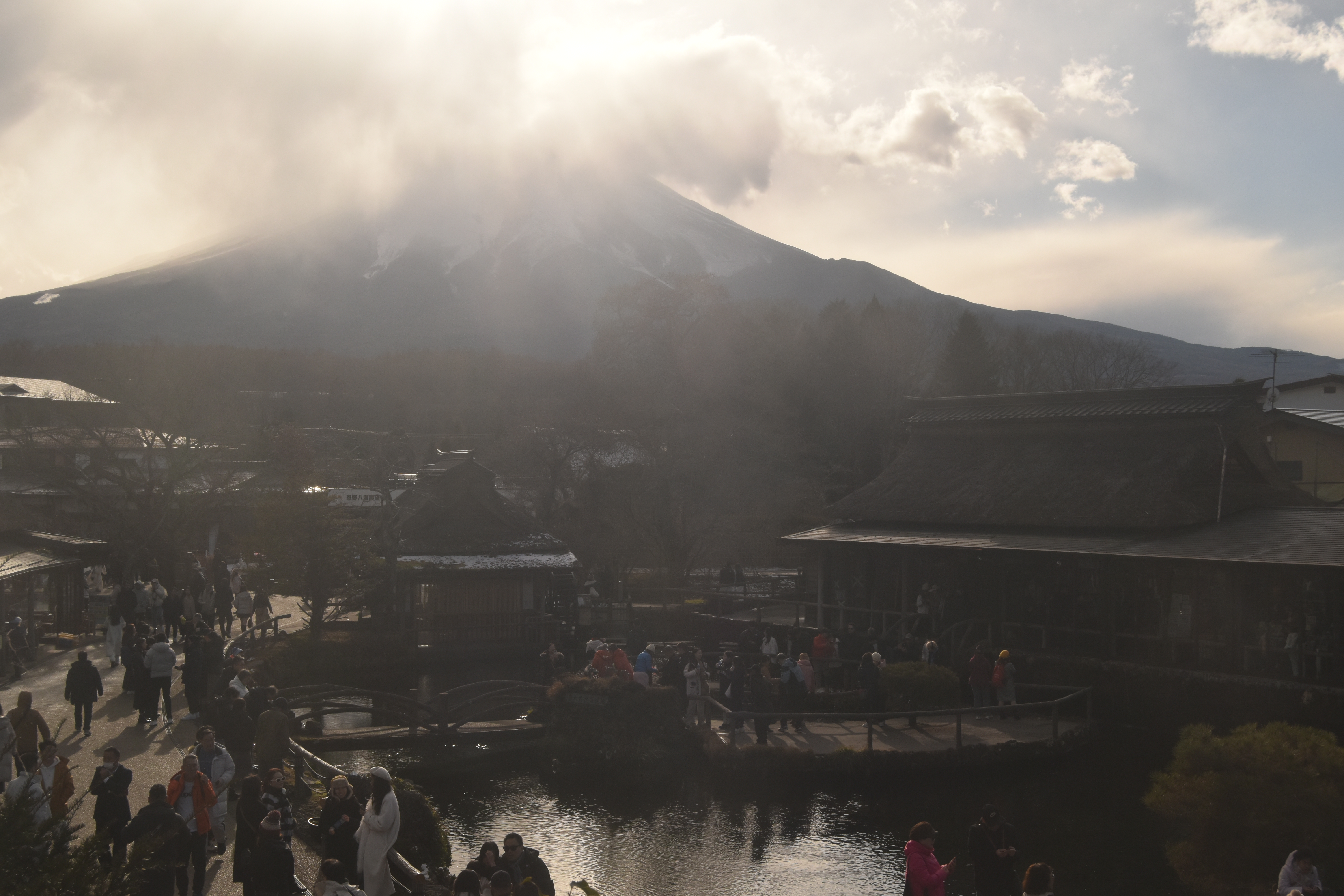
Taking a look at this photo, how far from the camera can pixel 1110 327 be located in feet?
579

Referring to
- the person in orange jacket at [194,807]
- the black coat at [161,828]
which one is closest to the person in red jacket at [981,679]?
the person in orange jacket at [194,807]

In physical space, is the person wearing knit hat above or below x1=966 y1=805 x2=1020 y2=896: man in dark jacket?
above

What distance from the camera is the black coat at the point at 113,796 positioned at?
978cm

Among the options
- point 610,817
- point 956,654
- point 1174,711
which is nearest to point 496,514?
point 956,654

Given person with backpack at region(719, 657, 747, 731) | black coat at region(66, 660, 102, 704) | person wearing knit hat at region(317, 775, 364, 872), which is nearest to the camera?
person wearing knit hat at region(317, 775, 364, 872)

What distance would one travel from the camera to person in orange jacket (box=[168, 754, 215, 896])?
9.83m

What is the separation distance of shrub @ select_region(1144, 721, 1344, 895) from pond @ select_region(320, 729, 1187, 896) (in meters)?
1.42

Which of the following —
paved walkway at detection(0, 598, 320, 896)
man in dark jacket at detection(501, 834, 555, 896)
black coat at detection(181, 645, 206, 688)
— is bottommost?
paved walkway at detection(0, 598, 320, 896)

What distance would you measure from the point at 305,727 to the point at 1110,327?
179322 mm

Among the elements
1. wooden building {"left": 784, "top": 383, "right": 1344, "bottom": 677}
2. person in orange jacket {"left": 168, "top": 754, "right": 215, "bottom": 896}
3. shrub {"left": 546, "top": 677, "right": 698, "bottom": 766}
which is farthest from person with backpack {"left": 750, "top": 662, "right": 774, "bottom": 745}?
person in orange jacket {"left": 168, "top": 754, "right": 215, "bottom": 896}

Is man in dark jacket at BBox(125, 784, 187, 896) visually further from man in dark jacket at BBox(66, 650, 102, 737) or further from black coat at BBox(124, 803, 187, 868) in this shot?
man in dark jacket at BBox(66, 650, 102, 737)

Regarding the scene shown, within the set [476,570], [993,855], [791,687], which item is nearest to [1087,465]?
[791,687]

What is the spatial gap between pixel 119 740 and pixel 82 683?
106 cm

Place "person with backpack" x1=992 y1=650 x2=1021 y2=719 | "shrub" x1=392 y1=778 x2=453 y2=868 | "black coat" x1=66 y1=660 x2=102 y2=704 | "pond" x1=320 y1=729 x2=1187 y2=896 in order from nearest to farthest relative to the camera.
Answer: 1. "shrub" x1=392 y1=778 x2=453 y2=868
2. "pond" x1=320 y1=729 x2=1187 y2=896
3. "black coat" x1=66 y1=660 x2=102 y2=704
4. "person with backpack" x1=992 y1=650 x2=1021 y2=719
